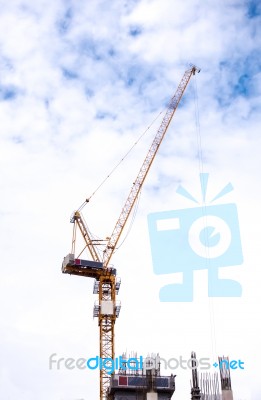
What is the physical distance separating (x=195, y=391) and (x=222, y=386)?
5.58m

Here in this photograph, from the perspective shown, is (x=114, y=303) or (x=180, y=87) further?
(x=180, y=87)

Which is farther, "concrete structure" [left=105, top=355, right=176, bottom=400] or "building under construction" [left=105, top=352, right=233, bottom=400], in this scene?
"concrete structure" [left=105, top=355, right=176, bottom=400]

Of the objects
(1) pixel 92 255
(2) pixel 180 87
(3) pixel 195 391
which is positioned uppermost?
(2) pixel 180 87

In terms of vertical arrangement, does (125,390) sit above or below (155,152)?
below

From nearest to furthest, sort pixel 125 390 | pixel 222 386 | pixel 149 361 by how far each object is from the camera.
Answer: pixel 222 386 → pixel 149 361 → pixel 125 390

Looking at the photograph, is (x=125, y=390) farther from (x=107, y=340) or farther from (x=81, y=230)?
(x=81, y=230)

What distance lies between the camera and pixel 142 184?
124 m

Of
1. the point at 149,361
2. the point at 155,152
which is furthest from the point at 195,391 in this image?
the point at 155,152

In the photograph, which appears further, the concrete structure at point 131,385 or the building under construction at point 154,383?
the concrete structure at point 131,385

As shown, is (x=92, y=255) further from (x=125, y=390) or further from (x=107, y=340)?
(x=125, y=390)

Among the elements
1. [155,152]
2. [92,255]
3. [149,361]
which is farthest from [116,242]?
[149,361]

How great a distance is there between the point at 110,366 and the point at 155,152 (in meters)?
46.2

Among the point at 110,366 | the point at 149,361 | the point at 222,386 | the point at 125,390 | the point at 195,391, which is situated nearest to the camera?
the point at 222,386

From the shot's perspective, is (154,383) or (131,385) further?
(131,385)
